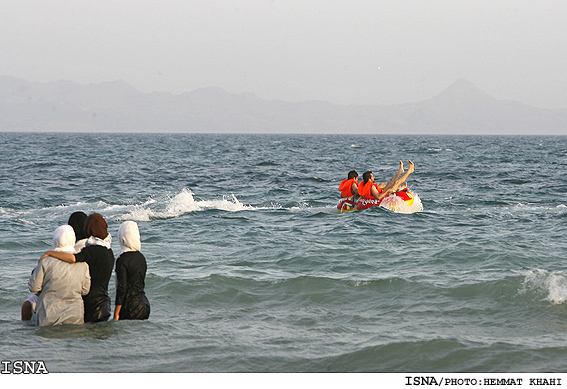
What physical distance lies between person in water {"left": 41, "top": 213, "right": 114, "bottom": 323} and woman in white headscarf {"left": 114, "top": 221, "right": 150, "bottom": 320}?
15cm

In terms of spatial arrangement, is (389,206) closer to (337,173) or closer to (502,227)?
(502,227)

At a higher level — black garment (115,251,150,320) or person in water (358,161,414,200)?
person in water (358,161,414,200)

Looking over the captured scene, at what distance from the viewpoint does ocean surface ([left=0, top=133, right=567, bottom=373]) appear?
6395 mm

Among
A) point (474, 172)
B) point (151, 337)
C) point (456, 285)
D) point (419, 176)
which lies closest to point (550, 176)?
point (474, 172)

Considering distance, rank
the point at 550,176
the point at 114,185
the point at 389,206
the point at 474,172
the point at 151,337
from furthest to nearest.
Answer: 1. the point at 474,172
2. the point at 550,176
3. the point at 114,185
4. the point at 389,206
5. the point at 151,337

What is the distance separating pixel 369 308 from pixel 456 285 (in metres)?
1.61

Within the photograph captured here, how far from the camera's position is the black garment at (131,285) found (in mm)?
6664

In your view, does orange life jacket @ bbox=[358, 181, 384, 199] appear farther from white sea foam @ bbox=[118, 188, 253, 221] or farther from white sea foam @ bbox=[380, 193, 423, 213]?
white sea foam @ bbox=[118, 188, 253, 221]

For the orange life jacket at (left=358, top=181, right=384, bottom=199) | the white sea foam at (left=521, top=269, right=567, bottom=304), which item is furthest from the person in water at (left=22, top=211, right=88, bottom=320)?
the orange life jacket at (left=358, top=181, right=384, bottom=199)

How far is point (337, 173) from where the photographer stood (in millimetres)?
32906

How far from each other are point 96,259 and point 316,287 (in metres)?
3.69

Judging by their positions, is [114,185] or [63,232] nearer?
[63,232]
